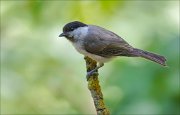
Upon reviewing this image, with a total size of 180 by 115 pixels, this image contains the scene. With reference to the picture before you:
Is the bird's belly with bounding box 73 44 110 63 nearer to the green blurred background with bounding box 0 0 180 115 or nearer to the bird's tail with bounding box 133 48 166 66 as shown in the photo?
the bird's tail with bounding box 133 48 166 66

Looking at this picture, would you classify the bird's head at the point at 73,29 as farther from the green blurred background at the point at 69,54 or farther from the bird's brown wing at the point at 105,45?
the green blurred background at the point at 69,54

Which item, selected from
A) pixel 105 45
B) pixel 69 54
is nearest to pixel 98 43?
pixel 105 45

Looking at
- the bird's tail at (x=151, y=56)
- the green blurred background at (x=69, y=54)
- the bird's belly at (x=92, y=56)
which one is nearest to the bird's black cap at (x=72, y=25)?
the bird's belly at (x=92, y=56)

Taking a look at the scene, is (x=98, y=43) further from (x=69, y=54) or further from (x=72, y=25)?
(x=69, y=54)

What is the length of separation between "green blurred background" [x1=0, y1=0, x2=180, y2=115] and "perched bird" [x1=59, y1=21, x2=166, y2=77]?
0.81ft

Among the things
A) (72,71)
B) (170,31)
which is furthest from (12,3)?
(170,31)

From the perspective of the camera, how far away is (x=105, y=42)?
3.06 metres

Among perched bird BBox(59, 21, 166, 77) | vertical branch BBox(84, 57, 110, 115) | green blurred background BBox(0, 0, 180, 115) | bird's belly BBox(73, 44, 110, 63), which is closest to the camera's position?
vertical branch BBox(84, 57, 110, 115)

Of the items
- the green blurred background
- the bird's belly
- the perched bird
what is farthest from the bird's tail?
the green blurred background

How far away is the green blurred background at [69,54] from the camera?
10.6ft

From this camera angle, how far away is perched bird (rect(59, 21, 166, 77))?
116 inches

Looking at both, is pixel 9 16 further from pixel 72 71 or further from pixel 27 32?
pixel 72 71

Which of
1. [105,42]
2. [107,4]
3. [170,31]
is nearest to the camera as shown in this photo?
[105,42]

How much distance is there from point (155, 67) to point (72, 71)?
71cm
